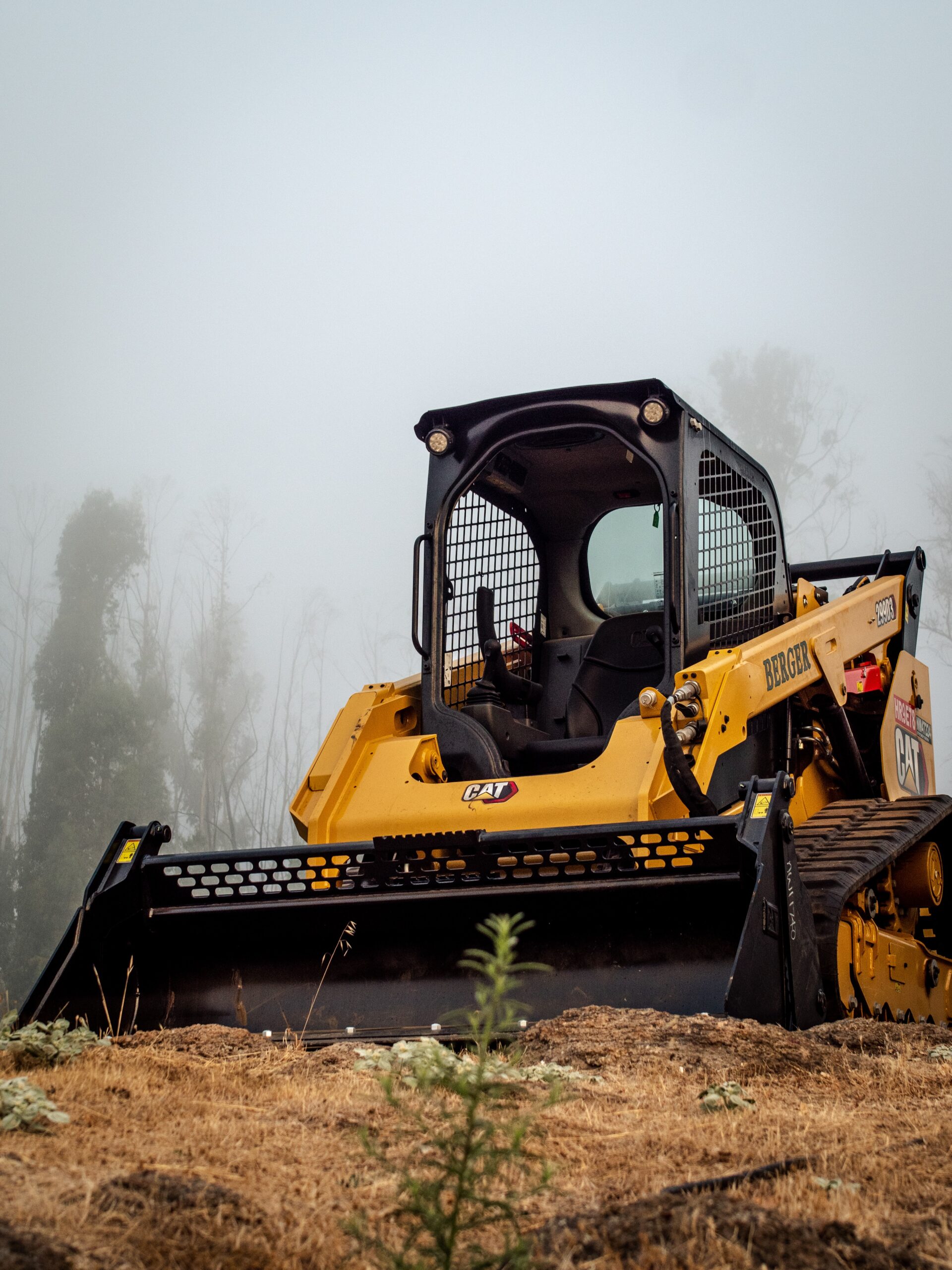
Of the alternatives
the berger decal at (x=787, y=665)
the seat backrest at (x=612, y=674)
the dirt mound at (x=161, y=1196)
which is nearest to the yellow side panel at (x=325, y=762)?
the seat backrest at (x=612, y=674)

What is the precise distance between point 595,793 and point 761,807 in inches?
33.8

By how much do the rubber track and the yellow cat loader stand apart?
15 mm

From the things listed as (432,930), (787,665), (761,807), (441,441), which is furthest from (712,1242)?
(441,441)

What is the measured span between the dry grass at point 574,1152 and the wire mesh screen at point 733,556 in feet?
7.38

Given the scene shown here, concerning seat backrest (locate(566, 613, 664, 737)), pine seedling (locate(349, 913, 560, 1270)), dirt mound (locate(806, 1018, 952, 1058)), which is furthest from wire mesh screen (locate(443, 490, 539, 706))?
pine seedling (locate(349, 913, 560, 1270))

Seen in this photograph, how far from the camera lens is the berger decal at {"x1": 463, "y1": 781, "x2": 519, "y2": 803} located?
5410 millimetres

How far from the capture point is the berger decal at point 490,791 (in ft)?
17.7

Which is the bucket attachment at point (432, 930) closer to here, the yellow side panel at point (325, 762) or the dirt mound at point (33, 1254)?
the yellow side panel at point (325, 762)

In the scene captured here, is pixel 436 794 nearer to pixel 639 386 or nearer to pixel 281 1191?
pixel 639 386

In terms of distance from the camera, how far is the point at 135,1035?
4.17 metres

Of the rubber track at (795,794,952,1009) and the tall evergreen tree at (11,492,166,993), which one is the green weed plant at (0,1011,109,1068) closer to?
the rubber track at (795,794,952,1009)

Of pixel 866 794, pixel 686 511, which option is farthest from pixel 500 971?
pixel 866 794

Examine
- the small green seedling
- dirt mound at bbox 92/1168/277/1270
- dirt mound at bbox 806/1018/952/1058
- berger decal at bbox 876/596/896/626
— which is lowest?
dirt mound at bbox 806/1018/952/1058

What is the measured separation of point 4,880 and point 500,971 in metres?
37.4
